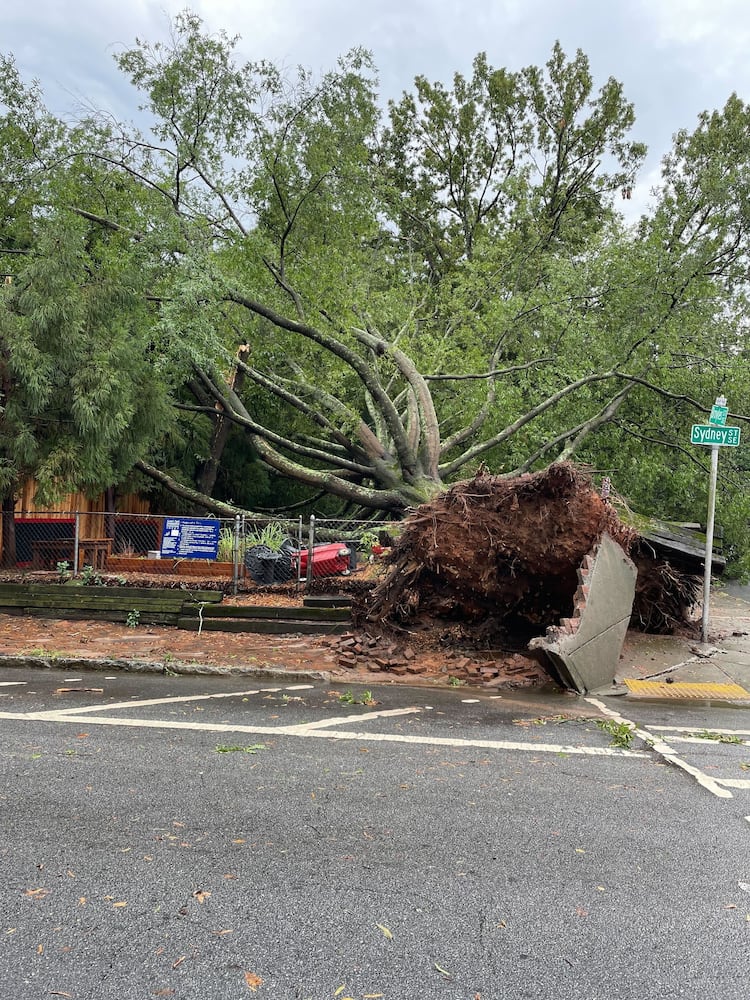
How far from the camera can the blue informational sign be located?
11812mm

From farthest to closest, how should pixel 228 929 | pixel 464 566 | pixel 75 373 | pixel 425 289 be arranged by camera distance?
1. pixel 425 289
2. pixel 75 373
3. pixel 464 566
4. pixel 228 929

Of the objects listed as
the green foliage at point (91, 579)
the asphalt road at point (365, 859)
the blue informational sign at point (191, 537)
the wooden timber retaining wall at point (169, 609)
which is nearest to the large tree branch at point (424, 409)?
the blue informational sign at point (191, 537)

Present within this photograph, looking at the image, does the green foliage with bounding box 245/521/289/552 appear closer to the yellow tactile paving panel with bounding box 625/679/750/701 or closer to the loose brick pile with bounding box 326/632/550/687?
the loose brick pile with bounding box 326/632/550/687

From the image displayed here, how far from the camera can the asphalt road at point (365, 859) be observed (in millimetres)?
2414

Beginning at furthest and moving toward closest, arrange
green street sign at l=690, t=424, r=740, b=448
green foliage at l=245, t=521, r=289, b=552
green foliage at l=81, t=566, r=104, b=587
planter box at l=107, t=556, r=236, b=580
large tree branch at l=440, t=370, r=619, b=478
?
1. large tree branch at l=440, t=370, r=619, b=478
2. planter box at l=107, t=556, r=236, b=580
3. green foliage at l=245, t=521, r=289, b=552
4. green foliage at l=81, t=566, r=104, b=587
5. green street sign at l=690, t=424, r=740, b=448

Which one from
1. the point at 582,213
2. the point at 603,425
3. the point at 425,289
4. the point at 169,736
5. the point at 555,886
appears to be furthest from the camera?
the point at 582,213

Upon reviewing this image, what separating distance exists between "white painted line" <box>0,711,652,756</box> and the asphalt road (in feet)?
0.10

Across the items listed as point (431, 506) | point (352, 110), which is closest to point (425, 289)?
point (352, 110)

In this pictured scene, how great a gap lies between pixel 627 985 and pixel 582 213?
1286 inches

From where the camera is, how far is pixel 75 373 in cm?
1051

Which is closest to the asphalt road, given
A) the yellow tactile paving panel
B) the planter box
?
the yellow tactile paving panel

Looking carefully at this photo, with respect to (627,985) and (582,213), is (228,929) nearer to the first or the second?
(627,985)

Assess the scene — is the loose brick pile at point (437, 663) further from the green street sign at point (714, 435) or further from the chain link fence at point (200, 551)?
the green street sign at point (714, 435)

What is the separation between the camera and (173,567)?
42.3ft
